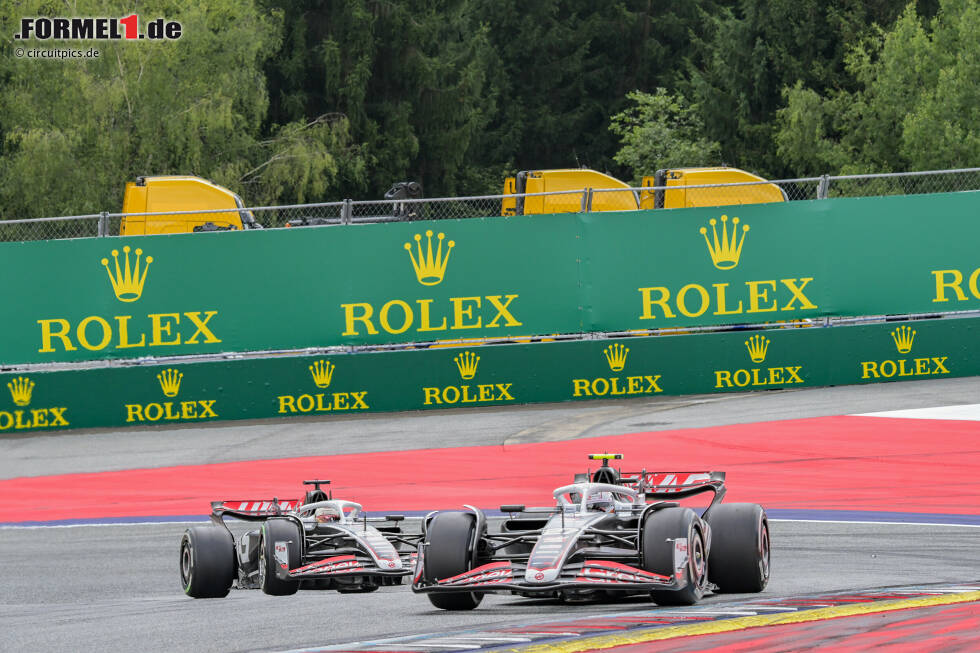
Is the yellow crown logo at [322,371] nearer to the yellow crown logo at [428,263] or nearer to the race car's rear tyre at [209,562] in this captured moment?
the yellow crown logo at [428,263]

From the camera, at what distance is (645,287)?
Answer: 2075cm

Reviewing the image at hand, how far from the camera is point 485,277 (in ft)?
67.4

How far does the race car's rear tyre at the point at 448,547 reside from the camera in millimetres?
8570

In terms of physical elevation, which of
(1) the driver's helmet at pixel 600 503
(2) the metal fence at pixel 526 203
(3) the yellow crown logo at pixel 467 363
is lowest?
(1) the driver's helmet at pixel 600 503

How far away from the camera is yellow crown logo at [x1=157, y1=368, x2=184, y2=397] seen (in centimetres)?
2016

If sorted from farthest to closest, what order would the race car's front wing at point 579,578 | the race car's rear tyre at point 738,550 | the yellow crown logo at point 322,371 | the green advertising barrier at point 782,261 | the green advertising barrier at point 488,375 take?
the green advertising barrier at point 782,261 → the yellow crown logo at point 322,371 → the green advertising barrier at point 488,375 → the race car's rear tyre at point 738,550 → the race car's front wing at point 579,578

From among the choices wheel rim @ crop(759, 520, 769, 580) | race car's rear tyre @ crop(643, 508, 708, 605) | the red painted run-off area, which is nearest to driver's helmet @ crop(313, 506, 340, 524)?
race car's rear tyre @ crop(643, 508, 708, 605)

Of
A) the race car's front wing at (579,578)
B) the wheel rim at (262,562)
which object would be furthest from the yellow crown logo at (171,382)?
the race car's front wing at (579,578)

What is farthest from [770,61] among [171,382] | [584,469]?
[584,469]

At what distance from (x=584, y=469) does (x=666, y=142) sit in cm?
4400

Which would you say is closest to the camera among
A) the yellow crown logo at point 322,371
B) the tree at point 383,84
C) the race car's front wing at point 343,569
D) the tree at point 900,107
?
the race car's front wing at point 343,569

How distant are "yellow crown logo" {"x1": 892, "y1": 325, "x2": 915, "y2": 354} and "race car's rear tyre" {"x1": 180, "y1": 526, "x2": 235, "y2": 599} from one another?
1365 cm

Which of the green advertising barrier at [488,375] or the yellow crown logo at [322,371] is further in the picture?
the yellow crown logo at [322,371]

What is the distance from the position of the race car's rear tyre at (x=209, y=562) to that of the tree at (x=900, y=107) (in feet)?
133
